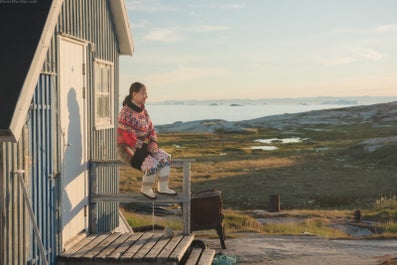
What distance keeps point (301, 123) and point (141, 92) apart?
4614 inches

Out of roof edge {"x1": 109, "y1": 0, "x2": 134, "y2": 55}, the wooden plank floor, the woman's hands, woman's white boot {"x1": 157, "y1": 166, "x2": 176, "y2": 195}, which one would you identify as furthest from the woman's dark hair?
roof edge {"x1": 109, "y1": 0, "x2": 134, "y2": 55}

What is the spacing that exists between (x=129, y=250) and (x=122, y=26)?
5.50 metres

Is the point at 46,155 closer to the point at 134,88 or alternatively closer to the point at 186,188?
the point at 134,88

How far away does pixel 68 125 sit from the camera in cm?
998

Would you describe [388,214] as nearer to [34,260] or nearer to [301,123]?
[34,260]

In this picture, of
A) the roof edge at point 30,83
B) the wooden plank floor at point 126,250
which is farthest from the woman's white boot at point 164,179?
the roof edge at point 30,83

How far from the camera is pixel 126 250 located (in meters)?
9.98

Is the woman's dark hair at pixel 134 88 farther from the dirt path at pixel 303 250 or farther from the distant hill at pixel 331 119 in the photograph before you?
Result: the distant hill at pixel 331 119

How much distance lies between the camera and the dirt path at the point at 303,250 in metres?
12.8

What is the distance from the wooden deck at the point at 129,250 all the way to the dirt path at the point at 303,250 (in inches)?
82.6

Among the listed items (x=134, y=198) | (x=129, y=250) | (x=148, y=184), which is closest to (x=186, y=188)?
(x=148, y=184)

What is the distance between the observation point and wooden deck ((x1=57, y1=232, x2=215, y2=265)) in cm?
941

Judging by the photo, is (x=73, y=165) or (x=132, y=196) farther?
(x=132, y=196)

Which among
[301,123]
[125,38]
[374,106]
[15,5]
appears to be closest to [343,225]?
[125,38]
